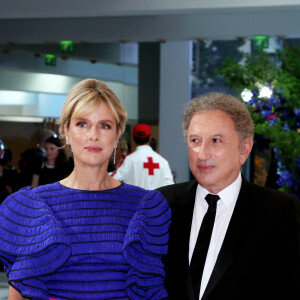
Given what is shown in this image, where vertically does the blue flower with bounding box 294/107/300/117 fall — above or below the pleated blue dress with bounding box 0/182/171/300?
above

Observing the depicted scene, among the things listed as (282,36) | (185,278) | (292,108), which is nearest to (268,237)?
(185,278)

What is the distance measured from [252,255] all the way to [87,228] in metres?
0.53

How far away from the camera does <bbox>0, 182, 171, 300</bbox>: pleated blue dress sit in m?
2.10

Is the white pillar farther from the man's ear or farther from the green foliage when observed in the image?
the man's ear

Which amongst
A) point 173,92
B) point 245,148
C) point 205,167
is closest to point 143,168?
point 245,148

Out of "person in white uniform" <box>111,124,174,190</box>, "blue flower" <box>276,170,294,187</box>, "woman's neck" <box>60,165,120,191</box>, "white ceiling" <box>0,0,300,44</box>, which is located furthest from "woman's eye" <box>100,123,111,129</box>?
"white ceiling" <box>0,0,300,44</box>

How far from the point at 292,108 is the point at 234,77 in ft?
3.81

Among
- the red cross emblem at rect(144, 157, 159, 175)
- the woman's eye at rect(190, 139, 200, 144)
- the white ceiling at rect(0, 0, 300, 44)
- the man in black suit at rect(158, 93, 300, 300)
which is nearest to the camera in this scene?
the man in black suit at rect(158, 93, 300, 300)

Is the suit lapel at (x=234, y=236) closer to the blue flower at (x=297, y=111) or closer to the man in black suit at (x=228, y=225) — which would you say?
the man in black suit at (x=228, y=225)

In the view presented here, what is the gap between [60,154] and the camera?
698 centimetres

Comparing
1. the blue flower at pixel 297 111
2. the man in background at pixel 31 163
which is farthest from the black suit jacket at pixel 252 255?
the man in background at pixel 31 163

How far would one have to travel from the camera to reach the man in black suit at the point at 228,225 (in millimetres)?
2195

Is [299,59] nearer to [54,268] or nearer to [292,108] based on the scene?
[292,108]

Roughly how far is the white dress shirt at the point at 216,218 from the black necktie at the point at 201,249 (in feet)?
0.04
